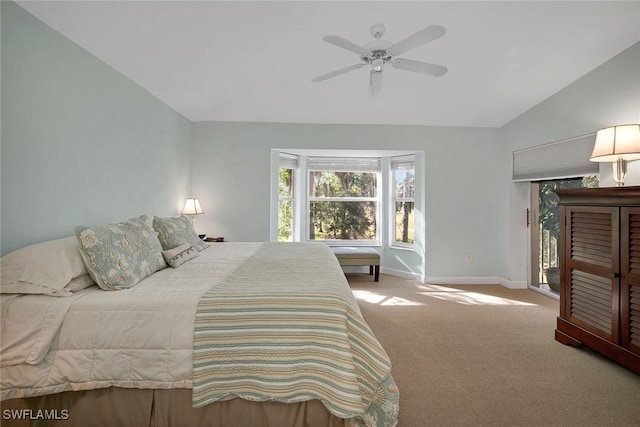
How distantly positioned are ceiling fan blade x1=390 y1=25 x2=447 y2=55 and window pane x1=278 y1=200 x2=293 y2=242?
3.38 m

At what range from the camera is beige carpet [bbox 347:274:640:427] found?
1.74 m

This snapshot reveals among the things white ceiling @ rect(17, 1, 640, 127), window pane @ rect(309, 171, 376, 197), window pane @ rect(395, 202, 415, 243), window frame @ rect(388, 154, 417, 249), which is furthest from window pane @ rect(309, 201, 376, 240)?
white ceiling @ rect(17, 1, 640, 127)

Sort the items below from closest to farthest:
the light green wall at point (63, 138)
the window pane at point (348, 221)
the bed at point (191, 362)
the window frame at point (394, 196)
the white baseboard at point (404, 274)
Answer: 1. the bed at point (191, 362)
2. the light green wall at point (63, 138)
3. the white baseboard at point (404, 274)
4. the window frame at point (394, 196)
5. the window pane at point (348, 221)

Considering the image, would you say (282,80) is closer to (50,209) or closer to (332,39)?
(332,39)

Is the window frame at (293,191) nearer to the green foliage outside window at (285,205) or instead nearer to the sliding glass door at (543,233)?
the green foliage outside window at (285,205)

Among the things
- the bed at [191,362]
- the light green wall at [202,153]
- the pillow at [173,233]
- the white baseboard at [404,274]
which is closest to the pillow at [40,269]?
the bed at [191,362]

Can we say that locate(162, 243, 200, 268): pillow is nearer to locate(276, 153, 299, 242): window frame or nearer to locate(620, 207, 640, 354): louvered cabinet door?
locate(276, 153, 299, 242): window frame

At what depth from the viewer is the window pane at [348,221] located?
17.5ft

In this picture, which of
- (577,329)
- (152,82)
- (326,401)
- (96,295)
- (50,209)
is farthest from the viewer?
(152,82)

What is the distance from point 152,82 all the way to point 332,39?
85.6 inches

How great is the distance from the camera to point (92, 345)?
1.45 meters

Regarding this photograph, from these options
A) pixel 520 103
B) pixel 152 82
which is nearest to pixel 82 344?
pixel 152 82

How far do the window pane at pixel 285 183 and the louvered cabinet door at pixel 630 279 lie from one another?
400cm

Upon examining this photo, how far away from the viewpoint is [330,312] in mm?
1457
